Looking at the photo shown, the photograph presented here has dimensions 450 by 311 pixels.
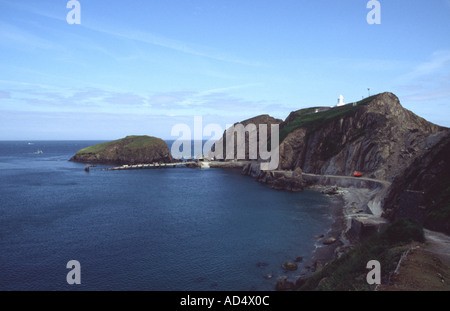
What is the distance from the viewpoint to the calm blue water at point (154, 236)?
A: 33969 mm

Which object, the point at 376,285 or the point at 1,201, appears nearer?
the point at 376,285

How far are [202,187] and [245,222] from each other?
41280 millimetres

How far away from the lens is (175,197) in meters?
79.4

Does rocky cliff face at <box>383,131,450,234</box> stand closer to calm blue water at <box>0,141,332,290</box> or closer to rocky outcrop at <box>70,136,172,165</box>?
calm blue water at <box>0,141,332,290</box>

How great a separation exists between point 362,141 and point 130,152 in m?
128

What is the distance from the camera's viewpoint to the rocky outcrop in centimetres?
17462

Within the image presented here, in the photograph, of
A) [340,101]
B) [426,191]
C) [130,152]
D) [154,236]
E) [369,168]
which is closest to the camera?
[426,191]

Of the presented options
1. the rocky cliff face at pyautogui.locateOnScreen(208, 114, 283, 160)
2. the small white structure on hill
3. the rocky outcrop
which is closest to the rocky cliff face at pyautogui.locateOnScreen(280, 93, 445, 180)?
the small white structure on hill

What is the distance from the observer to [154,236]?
47781 mm

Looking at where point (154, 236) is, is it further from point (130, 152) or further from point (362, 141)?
point (130, 152)

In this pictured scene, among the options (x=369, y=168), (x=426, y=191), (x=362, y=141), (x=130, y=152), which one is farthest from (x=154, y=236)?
(x=130, y=152)

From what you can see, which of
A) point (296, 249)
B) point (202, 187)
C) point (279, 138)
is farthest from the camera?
point (279, 138)
